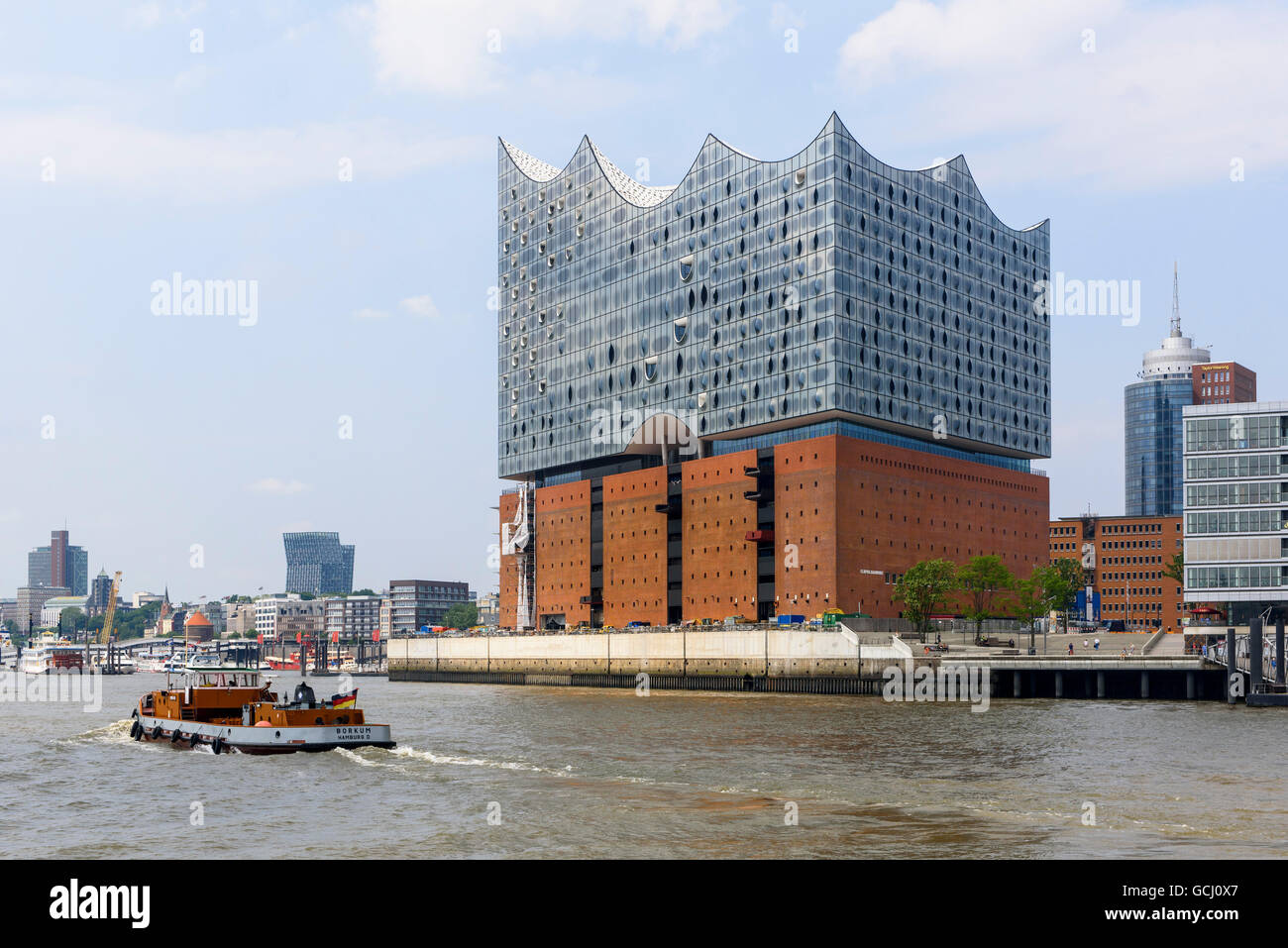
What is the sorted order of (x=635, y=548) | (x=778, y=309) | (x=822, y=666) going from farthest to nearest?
(x=635, y=548)
(x=778, y=309)
(x=822, y=666)

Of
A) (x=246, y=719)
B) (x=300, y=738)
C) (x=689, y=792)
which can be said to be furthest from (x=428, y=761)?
(x=689, y=792)

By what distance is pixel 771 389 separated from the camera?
15550cm

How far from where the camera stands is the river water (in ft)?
113

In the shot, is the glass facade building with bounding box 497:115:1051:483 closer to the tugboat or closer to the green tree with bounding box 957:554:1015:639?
the green tree with bounding box 957:554:1015:639

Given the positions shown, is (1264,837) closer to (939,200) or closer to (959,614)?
(959,614)

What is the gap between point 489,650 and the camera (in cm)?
18962

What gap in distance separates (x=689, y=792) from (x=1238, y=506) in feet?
247

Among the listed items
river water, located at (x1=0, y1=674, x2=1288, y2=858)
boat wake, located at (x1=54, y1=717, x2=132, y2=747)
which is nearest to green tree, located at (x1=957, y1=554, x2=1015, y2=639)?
river water, located at (x1=0, y1=674, x2=1288, y2=858)

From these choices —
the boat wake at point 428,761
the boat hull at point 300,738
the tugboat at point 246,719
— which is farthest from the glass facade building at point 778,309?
the boat wake at point 428,761

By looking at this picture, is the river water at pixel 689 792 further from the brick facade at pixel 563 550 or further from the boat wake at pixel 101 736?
the brick facade at pixel 563 550

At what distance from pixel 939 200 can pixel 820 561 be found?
182ft

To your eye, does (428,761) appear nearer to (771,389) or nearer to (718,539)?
(718,539)
